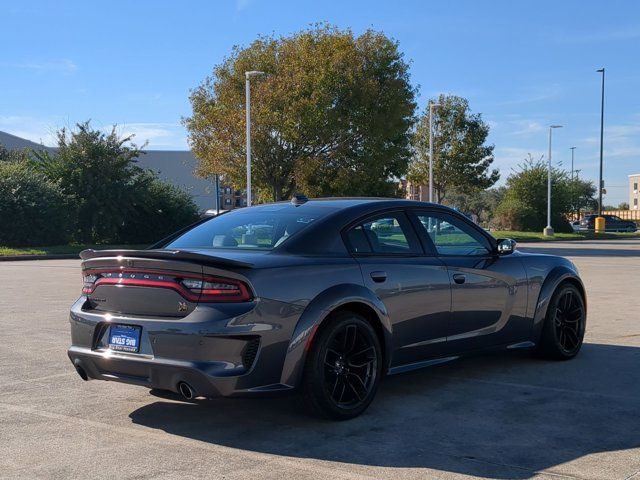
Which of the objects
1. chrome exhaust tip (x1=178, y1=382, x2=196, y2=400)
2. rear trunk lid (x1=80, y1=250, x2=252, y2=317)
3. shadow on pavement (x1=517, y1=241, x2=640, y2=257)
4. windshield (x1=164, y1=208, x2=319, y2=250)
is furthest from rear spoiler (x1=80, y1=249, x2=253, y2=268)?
shadow on pavement (x1=517, y1=241, x2=640, y2=257)

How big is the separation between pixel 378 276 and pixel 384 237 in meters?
0.49

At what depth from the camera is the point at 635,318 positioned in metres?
10.5

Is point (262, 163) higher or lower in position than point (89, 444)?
higher

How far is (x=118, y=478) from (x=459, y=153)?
47579 millimetres

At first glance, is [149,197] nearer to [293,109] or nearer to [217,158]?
[217,158]

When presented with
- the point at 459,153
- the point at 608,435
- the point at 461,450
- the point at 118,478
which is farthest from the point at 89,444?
the point at 459,153

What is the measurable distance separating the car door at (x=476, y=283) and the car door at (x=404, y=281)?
134 mm

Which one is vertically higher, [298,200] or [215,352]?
[298,200]

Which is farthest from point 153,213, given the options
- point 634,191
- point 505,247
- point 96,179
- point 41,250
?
point 634,191

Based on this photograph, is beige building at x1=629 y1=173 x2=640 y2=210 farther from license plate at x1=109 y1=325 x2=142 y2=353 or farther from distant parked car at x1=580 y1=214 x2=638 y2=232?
license plate at x1=109 y1=325 x2=142 y2=353

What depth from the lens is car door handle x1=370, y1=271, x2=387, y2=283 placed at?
18.4 ft

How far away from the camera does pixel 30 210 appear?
31594mm

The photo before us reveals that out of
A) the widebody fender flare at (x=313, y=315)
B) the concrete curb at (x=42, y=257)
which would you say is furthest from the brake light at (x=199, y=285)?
the concrete curb at (x=42, y=257)

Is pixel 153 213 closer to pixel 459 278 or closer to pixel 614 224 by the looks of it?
pixel 459 278
